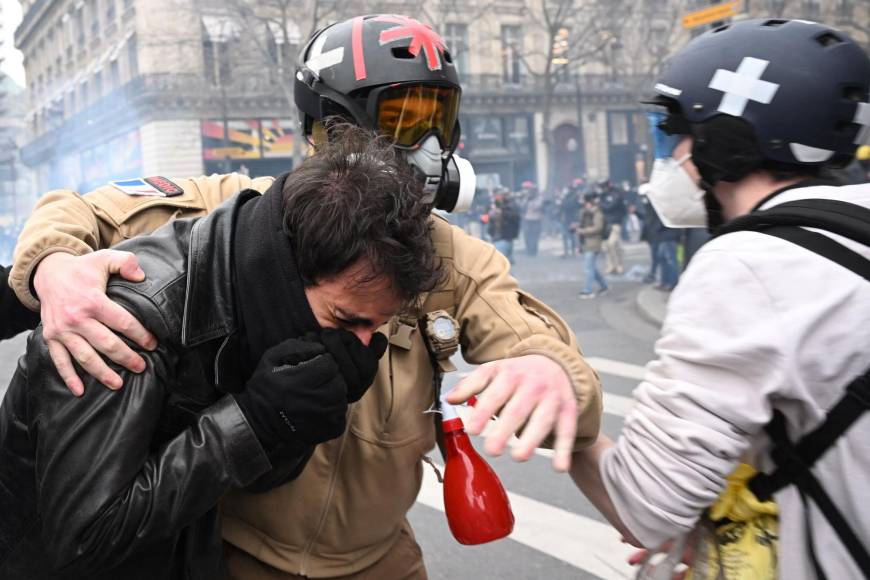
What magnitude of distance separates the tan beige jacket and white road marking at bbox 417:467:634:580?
207 cm

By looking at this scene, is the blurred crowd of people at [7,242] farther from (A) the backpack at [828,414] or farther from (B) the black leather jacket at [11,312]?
(A) the backpack at [828,414]

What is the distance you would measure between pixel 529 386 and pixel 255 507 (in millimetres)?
639

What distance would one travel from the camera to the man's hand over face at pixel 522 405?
125 centimetres

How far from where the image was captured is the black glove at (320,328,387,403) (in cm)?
134

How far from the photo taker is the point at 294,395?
128 cm

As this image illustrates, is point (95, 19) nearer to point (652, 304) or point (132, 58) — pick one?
point (132, 58)

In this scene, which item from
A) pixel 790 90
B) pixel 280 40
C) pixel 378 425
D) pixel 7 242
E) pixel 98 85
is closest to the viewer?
pixel 790 90

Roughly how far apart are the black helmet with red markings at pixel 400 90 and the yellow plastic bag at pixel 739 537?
1.05 m

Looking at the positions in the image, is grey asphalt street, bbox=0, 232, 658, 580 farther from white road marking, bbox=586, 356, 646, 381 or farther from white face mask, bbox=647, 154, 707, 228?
white face mask, bbox=647, 154, 707, 228

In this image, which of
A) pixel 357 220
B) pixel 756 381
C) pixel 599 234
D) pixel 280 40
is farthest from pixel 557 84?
pixel 756 381

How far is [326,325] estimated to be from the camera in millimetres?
1433

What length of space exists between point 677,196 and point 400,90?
76 cm

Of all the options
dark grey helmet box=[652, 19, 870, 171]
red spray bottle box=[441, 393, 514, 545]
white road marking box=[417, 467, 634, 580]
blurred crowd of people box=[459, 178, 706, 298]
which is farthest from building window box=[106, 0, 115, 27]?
dark grey helmet box=[652, 19, 870, 171]

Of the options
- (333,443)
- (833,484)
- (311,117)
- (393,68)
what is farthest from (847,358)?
(311,117)
